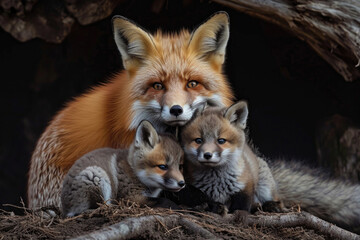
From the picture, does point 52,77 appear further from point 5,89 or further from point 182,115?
point 182,115

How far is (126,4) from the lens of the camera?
21.3ft

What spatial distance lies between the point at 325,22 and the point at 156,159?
2056 millimetres

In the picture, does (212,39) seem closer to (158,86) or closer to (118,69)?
(158,86)

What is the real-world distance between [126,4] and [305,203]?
3.33 meters

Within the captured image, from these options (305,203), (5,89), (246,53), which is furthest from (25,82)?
(305,203)

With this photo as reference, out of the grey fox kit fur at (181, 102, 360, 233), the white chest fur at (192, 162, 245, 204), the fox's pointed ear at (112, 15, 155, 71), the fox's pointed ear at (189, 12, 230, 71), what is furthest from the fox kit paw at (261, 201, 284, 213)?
the fox's pointed ear at (112, 15, 155, 71)

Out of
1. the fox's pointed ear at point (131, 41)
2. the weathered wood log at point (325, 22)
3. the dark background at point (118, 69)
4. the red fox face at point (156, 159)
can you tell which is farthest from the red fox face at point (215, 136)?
the dark background at point (118, 69)

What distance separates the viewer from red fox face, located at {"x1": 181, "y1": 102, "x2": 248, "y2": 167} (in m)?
3.71

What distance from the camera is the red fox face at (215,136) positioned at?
371 centimetres

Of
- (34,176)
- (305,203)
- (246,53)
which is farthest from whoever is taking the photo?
(246,53)

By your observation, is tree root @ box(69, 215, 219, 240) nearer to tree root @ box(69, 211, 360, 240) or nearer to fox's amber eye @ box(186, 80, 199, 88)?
tree root @ box(69, 211, 360, 240)

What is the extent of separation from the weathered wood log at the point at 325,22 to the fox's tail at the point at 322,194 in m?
0.99

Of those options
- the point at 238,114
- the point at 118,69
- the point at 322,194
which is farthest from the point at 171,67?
the point at 118,69

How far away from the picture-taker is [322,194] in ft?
15.5
